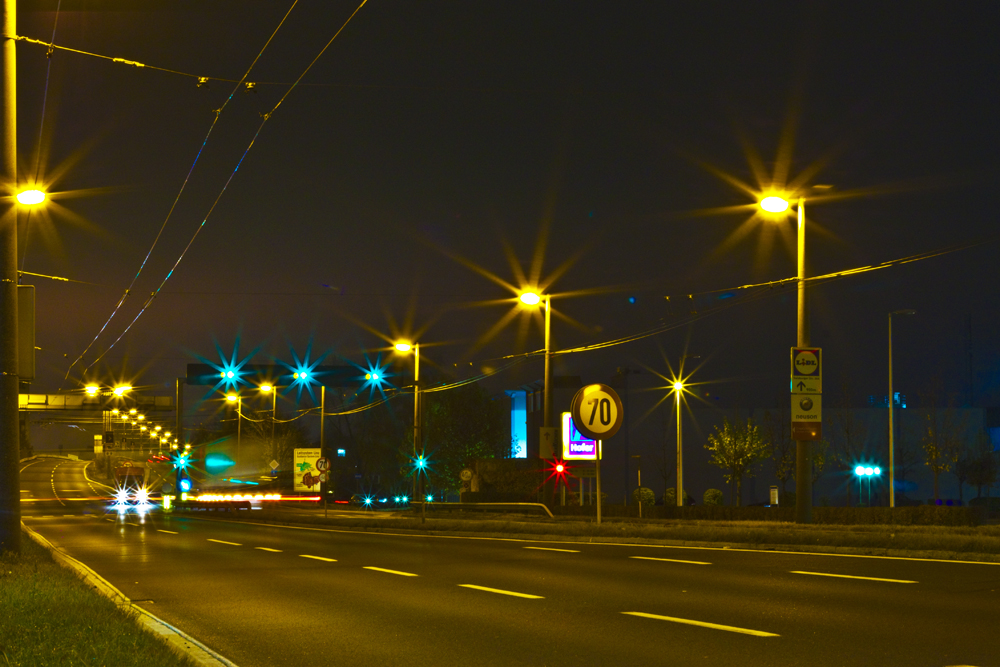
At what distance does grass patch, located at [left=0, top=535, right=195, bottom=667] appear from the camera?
25.9 feet

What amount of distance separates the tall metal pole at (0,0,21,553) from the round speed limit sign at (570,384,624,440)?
39.8ft

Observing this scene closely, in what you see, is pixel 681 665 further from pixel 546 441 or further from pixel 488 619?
pixel 546 441

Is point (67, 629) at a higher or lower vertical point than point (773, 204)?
lower

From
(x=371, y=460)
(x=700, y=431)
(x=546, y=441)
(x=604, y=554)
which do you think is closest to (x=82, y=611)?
(x=604, y=554)

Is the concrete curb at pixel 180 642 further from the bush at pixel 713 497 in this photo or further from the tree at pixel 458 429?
the tree at pixel 458 429

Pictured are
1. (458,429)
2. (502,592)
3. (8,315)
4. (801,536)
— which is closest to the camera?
(502,592)

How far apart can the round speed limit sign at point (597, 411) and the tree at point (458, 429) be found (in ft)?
138

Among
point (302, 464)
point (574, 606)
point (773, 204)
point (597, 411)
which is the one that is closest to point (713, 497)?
point (302, 464)

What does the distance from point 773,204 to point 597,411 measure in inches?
254

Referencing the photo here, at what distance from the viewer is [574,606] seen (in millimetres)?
12133

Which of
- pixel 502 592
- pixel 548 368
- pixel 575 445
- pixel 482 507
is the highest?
pixel 548 368

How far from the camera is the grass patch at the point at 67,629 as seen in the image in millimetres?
7898

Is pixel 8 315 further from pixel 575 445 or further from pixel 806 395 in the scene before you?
pixel 806 395

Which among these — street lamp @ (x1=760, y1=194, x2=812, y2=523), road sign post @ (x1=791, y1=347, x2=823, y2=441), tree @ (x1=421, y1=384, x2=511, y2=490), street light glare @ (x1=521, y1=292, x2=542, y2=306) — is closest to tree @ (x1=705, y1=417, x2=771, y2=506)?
tree @ (x1=421, y1=384, x2=511, y2=490)
